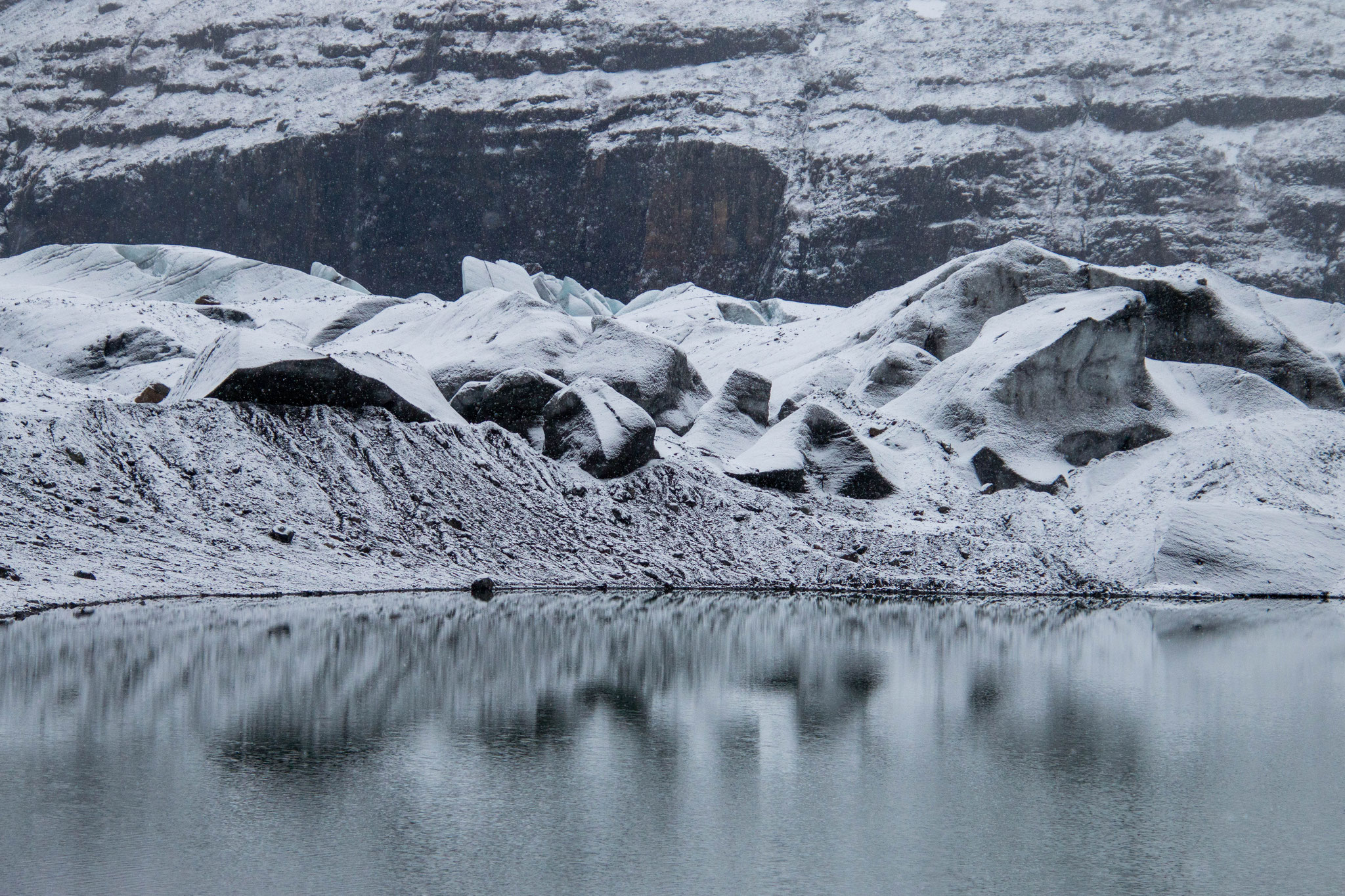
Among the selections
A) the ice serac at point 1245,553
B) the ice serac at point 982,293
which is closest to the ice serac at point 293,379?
the ice serac at point 1245,553

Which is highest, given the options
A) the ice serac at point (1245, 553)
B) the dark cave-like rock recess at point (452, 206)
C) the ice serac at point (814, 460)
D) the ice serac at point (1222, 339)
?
the dark cave-like rock recess at point (452, 206)

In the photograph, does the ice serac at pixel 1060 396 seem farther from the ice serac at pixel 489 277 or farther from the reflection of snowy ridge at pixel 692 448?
the ice serac at pixel 489 277

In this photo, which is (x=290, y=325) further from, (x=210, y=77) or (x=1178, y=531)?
(x=210, y=77)

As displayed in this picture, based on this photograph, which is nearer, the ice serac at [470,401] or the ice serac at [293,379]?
the ice serac at [293,379]

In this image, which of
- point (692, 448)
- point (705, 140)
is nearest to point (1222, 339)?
point (692, 448)

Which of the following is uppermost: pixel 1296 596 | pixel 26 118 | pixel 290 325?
pixel 26 118

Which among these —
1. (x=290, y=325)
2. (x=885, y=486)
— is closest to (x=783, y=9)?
(x=290, y=325)
